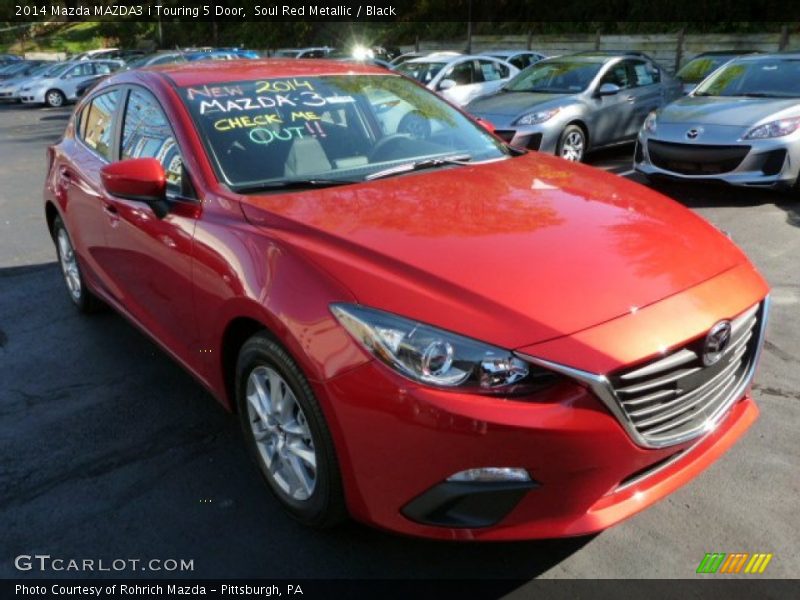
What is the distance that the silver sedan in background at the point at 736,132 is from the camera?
22.0 ft

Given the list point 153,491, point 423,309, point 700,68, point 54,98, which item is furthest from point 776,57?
point 54,98

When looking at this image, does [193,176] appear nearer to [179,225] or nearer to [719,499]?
[179,225]

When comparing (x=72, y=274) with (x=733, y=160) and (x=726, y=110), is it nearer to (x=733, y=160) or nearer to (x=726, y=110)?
(x=733, y=160)

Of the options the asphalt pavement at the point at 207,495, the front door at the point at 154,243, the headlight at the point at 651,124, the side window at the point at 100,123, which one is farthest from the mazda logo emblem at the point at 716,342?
the headlight at the point at 651,124

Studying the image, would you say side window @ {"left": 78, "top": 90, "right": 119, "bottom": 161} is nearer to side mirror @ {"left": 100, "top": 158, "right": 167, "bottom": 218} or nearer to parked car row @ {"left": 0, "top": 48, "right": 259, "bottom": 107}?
side mirror @ {"left": 100, "top": 158, "right": 167, "bottom": 218}

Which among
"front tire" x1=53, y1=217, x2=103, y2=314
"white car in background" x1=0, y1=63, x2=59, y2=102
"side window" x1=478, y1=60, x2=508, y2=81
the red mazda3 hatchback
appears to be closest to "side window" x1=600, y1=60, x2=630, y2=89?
"side window" x1=478, y1=60, x2=508, y2=81

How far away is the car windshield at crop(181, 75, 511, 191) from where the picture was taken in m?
3.12

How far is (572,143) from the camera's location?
8.97m

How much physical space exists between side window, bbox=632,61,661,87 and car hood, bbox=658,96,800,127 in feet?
7.96

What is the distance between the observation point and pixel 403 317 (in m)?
2.15

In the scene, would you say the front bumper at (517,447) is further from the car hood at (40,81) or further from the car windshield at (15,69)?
the car windshield at (15,69)

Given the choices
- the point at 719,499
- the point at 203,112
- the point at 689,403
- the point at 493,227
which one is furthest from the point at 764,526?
the point at 203,112

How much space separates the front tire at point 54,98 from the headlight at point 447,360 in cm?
2373

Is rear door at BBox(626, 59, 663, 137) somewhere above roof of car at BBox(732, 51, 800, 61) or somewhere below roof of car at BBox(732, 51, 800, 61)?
below
